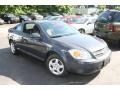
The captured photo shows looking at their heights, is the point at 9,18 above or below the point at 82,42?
below

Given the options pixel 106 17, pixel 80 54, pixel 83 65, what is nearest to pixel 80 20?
pixel 106 17

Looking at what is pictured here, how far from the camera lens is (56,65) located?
19.1 ft

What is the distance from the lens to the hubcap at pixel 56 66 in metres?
5.77

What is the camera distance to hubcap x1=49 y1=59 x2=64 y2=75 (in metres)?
5.77

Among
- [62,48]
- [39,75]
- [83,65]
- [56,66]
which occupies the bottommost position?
[39,75]

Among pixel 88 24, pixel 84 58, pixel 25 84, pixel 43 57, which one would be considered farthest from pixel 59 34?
pixel 88 24

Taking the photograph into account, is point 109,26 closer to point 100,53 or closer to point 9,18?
point 100,53

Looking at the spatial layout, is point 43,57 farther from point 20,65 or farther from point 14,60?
point 14,60

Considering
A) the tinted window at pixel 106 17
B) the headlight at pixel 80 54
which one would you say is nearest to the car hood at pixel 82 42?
the headlight at pixel 80 54

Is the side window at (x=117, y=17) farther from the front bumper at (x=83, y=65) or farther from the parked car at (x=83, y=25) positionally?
the front bumper at (x=83, y=65)

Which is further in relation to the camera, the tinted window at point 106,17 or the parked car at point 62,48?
the tinted window at point 106,17

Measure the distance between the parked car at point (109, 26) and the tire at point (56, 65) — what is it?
3.66 m

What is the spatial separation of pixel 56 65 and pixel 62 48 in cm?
53
